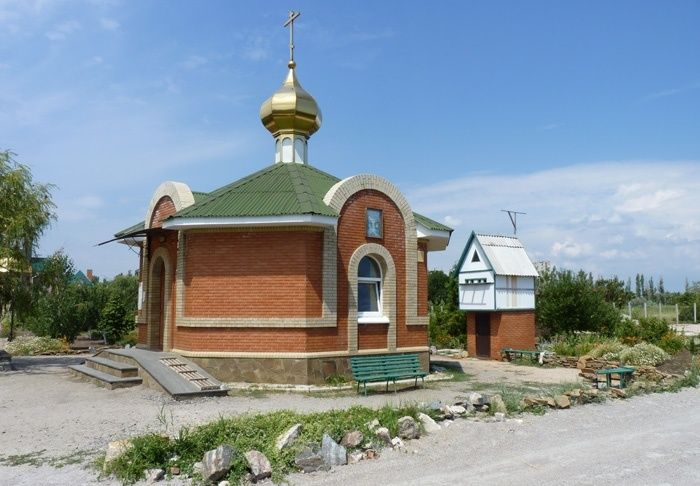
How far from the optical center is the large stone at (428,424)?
8.48 metres

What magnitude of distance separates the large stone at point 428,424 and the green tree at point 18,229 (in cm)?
1230

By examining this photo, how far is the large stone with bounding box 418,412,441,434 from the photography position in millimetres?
8477

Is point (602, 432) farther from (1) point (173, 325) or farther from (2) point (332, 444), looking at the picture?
(1) point (173, 325)

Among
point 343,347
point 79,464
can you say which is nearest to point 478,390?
point 343,347

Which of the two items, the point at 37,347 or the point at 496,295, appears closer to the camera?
the point at 496,295

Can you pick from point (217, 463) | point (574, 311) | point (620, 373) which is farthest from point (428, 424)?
point (574, 311)

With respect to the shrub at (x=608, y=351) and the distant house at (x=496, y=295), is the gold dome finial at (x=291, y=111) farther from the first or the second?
the shrub at (x=608, y=351)

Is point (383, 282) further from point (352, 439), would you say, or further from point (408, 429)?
point (352, 439)

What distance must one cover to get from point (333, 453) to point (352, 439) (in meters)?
0.44

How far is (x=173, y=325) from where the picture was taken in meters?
14.6

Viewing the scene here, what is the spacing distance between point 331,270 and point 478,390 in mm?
4320

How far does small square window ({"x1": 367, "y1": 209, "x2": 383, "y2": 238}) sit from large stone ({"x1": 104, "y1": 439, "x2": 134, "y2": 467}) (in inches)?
332

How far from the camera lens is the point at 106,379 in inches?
501

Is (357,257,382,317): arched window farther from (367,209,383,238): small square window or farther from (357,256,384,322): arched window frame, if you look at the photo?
(367,209,383,238): small square window
